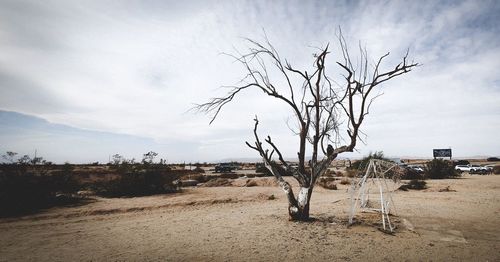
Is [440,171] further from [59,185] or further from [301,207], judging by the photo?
[59,185]

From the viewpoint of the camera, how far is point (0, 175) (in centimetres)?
1342

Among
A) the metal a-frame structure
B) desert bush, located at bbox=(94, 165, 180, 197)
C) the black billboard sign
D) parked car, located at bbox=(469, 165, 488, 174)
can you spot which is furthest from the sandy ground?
the black billboard sign

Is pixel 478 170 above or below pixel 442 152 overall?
below

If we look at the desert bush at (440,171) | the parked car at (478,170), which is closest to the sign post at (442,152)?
the parked car at (478,170)

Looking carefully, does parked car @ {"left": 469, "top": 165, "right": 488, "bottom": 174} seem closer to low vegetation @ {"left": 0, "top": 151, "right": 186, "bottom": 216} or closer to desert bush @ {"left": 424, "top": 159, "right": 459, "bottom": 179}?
desert bush @ {"left": 424, "top": 159, "right": 459, "bottom": 179}

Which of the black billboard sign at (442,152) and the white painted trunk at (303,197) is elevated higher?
the black billboard sign at (442,152)

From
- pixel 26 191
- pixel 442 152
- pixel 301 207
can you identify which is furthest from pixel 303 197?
pixel 442 152

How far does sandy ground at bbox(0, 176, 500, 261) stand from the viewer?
6.45 metres

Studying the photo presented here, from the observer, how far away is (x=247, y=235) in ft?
26.3

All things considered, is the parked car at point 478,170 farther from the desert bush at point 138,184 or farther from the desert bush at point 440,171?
the desert bush at point 138,184

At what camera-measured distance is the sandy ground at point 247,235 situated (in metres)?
6.45

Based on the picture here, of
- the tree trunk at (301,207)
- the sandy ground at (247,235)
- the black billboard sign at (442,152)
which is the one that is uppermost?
the black billboard sign at (442,152)

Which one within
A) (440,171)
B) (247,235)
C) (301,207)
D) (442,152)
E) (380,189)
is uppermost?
(442,152)

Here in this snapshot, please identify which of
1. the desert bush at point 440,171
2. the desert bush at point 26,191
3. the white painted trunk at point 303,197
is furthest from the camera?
the desert bush at point 440,171
